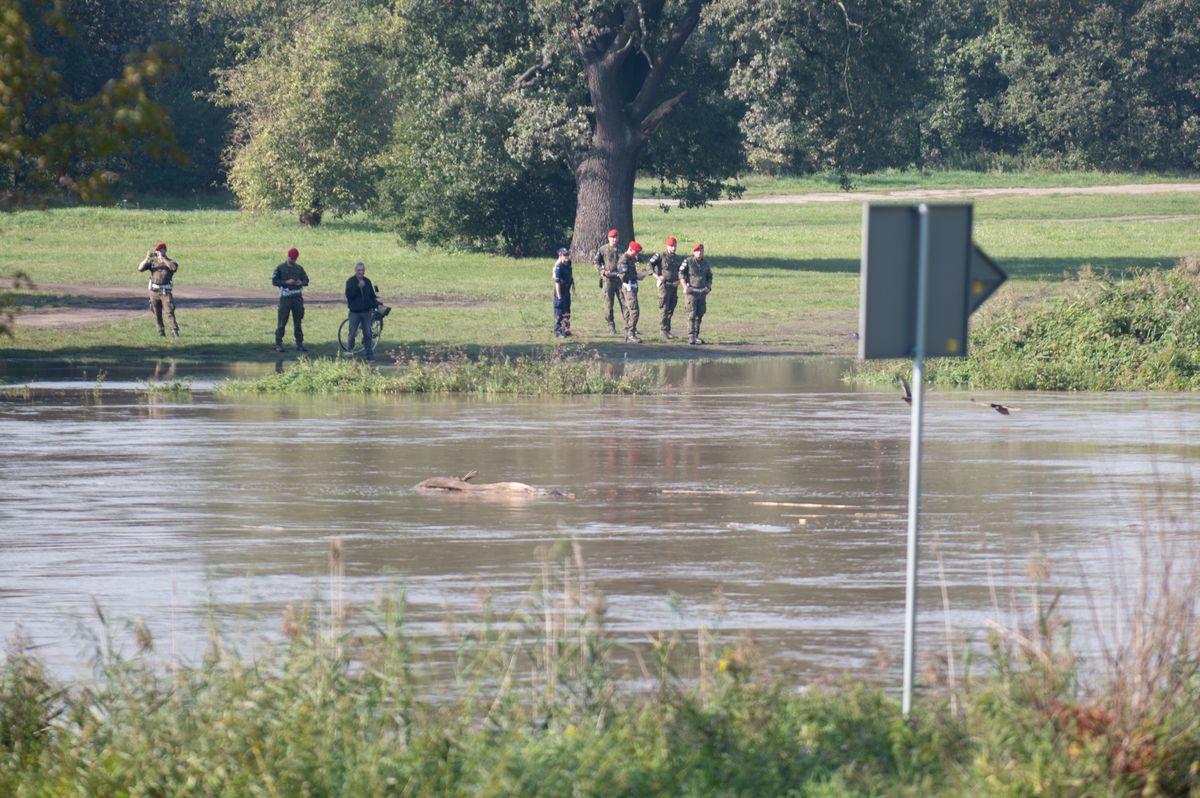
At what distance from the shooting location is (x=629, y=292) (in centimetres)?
3638

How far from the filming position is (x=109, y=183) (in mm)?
9742

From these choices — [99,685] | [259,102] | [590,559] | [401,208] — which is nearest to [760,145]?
[401,208]

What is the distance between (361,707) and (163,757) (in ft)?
2.64

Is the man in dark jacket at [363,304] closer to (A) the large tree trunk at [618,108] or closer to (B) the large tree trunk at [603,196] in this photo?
(A) the large tree trunk at [618,108]

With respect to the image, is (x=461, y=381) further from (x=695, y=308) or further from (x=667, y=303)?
(x=667, y=303)

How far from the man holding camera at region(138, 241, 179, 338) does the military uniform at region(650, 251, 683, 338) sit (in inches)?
318

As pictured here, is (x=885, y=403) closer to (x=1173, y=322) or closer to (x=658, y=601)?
(x=1173, y=322)

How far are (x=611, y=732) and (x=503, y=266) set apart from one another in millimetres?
48965

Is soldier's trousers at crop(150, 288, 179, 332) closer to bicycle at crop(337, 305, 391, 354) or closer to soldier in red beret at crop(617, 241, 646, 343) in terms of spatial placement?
bicycle at crop(337, 305, 391, 354)

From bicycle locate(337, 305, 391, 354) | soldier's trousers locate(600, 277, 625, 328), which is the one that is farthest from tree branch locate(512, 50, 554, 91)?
bicycle locate(337, 305, 391, 354)

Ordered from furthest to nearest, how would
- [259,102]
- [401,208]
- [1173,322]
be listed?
[259,102]
[401,208]
[1173,322]

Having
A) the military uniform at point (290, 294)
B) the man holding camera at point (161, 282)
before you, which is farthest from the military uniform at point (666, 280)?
the man holding camera at point (161, 282)

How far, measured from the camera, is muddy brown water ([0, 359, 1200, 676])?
482 inches

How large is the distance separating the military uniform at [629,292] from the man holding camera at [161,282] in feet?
24.4
